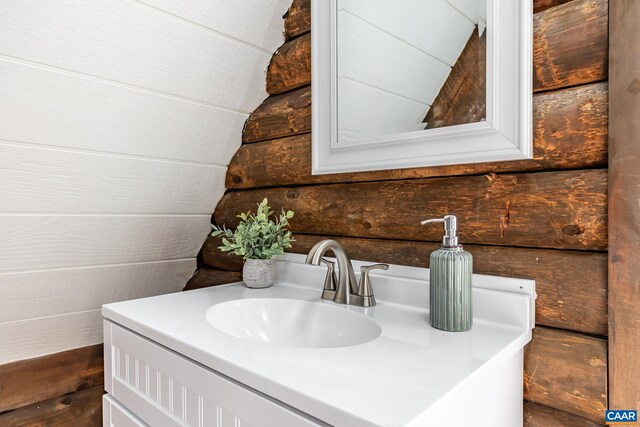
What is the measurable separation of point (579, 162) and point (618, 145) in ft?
0.23

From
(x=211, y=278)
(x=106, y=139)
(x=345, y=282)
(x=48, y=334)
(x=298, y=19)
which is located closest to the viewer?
(x=345, y=282)

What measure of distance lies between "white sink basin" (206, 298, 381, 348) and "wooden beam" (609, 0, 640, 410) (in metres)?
0.47

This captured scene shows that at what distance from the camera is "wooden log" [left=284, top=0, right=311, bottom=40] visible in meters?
1.26

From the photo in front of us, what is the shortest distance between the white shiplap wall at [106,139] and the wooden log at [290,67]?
4 centimetres

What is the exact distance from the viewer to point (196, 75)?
121 centimetres

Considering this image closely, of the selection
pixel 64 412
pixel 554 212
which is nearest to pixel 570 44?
pixel 554 212

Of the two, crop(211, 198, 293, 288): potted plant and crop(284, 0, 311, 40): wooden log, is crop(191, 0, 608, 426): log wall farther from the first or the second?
crop(284, 0, 311, 40): wooden log

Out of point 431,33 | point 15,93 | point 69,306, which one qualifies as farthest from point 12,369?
point 431,33

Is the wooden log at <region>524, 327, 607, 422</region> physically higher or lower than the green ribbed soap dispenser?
lower

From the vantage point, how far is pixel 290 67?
1.31 m

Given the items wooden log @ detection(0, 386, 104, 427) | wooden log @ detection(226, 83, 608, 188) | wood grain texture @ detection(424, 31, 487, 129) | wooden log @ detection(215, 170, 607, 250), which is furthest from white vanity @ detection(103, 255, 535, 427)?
wooden log @ detection(0, 386, 104, 427)

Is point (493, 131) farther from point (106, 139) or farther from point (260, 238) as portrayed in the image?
point (106, 139)

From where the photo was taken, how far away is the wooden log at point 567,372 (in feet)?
2.53

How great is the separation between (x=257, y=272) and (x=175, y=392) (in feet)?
1.55
